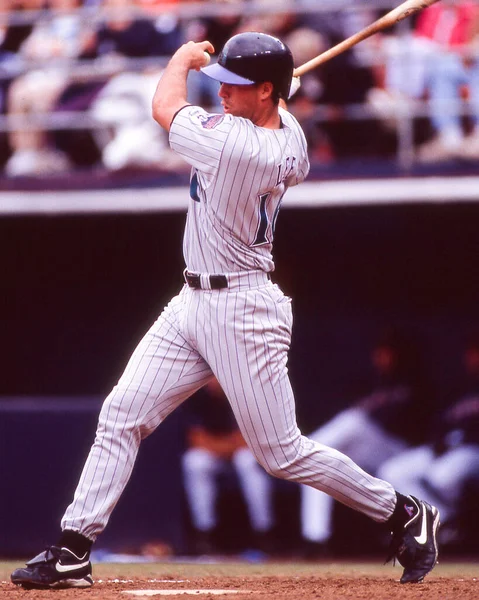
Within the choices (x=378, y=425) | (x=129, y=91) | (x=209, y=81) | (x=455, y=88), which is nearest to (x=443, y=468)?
(x=378, y=425)

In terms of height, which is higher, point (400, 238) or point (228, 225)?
point (228, 225)

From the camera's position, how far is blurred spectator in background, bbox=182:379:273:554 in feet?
23.0

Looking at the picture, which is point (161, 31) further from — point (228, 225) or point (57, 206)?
point (228, 225)

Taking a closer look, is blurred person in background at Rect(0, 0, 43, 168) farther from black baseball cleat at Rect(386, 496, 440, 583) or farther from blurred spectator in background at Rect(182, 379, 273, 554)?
black baseball cleat at Rect(386, 496, 440, 583)

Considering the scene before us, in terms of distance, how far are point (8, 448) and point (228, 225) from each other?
3479mm

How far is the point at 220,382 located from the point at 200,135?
2.76 feet

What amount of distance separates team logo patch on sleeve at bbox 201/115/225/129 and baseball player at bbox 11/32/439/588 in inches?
0.4

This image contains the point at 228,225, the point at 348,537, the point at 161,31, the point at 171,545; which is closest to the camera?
the point at 228,225

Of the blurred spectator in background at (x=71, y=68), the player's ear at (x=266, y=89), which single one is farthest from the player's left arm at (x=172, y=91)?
the blurred spectator in background at (x=71, y=68)

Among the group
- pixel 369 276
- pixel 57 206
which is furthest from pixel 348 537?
pixel 57 206

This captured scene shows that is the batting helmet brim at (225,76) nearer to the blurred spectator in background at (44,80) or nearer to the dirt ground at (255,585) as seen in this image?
the dirt ground at (255,585)

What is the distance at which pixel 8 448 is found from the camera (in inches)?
280

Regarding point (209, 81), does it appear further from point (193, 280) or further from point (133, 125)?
point (193, 280)

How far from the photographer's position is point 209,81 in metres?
7.86
